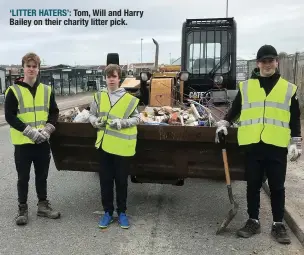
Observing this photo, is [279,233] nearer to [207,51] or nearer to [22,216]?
[22,216]

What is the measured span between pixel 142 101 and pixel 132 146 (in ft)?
12.1

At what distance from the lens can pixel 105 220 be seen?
462 centimetres

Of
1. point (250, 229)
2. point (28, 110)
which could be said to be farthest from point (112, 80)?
point (250, 229)

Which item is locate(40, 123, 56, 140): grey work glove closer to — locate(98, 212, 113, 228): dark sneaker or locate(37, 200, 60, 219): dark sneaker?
locate(37, 200, 60, 219): dark sneaker

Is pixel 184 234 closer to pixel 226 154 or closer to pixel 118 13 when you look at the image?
pixel 226 154

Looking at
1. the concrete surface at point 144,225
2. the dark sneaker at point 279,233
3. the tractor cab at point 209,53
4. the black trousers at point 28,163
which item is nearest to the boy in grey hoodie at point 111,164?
the concrete surface at point 144,225

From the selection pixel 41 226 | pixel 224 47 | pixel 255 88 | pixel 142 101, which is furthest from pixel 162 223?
pixel 224 47

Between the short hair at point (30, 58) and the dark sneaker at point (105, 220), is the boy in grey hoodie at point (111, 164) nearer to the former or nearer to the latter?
the dark sneaker at point (105, 220)

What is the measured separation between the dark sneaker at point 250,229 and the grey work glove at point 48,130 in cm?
233

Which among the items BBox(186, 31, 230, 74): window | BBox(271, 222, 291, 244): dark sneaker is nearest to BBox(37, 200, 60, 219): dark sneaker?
BBox(271, 222, 291, 244): dark sneaker

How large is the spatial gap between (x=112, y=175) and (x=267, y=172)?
170 centimetres

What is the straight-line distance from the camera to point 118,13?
49.5 ft

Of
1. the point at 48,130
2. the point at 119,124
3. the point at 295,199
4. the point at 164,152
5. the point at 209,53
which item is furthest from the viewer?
the point at 209,53

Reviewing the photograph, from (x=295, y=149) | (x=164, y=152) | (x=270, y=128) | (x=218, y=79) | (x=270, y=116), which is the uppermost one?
(x=218, y=79)
